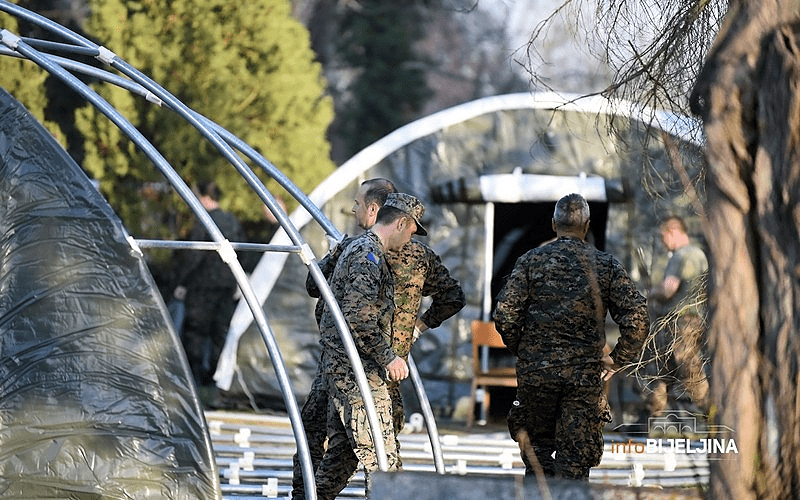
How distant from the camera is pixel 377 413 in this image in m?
5.96

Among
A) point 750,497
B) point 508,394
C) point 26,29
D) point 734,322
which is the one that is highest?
point 26,29

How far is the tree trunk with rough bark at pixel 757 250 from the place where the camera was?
10.1 ft

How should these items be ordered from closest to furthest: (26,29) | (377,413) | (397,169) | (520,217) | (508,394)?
(377,413) < (397,169) < (508,394) < (520,217) < (26,29)

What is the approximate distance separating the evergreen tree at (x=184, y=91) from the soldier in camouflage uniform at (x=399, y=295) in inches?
320

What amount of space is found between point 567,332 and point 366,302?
1.15 m

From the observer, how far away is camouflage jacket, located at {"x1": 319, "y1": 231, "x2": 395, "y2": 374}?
5973 mm

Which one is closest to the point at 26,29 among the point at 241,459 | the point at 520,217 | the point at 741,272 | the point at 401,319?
the point at 520,217

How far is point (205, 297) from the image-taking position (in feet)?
45.6

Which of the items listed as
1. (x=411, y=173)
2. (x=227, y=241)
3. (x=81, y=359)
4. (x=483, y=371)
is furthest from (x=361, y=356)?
(x=411, y=173)

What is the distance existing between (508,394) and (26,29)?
875 cm

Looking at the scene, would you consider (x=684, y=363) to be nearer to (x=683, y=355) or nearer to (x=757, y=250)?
(x=683, y=355)

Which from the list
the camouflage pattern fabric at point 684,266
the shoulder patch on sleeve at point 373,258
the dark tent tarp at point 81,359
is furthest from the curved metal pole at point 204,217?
the camouflage pattern fabric at point 684,266

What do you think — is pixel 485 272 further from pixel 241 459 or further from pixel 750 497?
pixel 750 497

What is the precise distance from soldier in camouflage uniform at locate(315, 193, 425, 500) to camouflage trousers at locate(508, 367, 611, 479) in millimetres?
814
